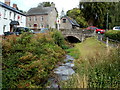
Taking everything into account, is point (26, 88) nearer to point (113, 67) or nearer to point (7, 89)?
point (7, 89)

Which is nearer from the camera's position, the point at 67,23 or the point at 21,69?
the point at 21,69

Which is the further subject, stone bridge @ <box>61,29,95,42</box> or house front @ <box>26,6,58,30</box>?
house front @ <box>26,6,58,30</box>

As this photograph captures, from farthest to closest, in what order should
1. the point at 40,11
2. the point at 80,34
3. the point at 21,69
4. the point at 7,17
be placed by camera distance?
the point at 40,11, the point at 80,34, the point at 7,17, the point at 21,69

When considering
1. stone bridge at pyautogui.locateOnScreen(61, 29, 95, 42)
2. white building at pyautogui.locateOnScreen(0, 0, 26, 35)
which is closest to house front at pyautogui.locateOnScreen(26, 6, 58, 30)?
white building at pyautogui.locateOnScreen(0, 0, 26, 35)

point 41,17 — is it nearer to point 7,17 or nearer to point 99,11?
point 99,11

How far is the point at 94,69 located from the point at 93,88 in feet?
2.64

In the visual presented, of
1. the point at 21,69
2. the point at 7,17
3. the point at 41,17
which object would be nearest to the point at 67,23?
the point at 41,17

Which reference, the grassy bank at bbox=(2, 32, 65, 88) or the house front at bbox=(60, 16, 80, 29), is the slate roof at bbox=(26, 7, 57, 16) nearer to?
the house front at bbox=(60, 16, 80, 29)

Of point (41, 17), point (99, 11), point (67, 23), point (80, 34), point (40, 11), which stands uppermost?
point (40, 11)

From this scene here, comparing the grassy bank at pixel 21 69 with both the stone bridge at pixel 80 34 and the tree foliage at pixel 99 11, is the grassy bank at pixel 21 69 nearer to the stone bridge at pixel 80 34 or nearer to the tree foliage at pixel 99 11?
the stone bridge at pixel 80 34

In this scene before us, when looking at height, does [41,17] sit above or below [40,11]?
below

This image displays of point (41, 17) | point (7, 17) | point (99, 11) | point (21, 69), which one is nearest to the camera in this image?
point (21, 69)

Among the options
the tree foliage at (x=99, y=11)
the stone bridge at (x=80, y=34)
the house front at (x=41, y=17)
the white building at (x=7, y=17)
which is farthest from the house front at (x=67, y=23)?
the white building at (x=7, y=17)

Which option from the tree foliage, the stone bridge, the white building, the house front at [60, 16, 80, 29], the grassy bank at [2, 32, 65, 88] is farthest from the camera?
the house front at [60, 16, 80, 29]
